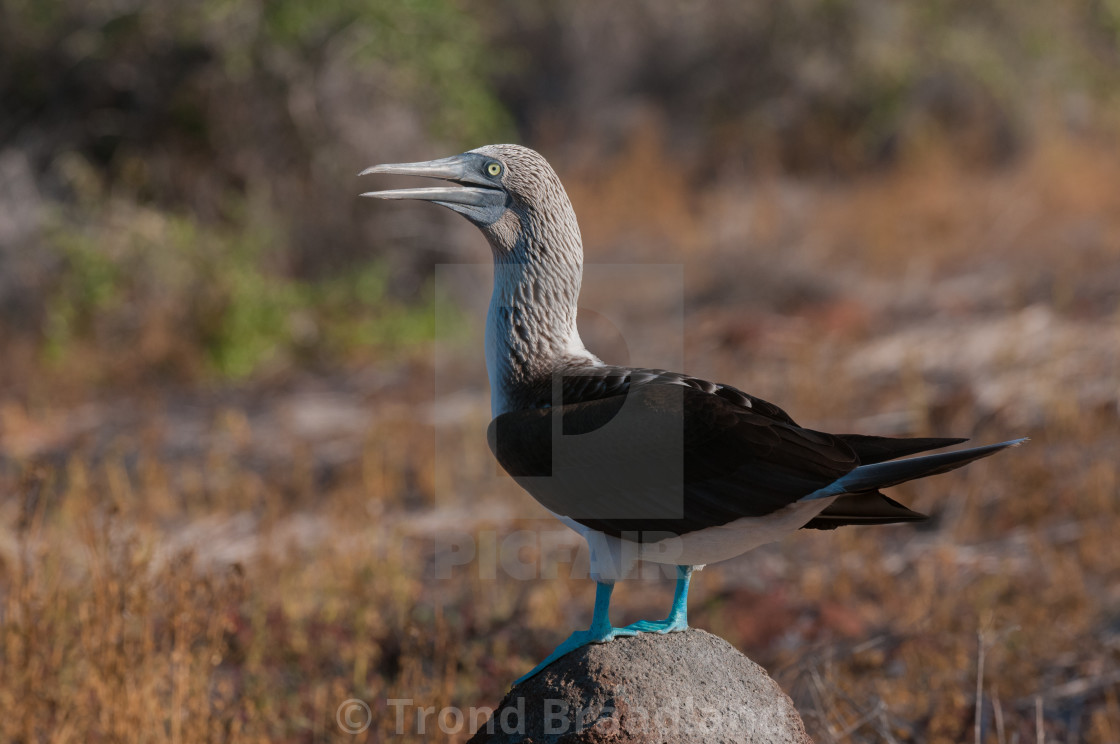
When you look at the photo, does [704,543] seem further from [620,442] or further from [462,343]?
[462,343]

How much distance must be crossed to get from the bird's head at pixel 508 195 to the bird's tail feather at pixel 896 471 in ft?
3.80

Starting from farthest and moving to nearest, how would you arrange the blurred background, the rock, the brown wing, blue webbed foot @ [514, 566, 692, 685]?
the blurred background < blue webbed foot @ [514, 566, 692, 685] < the rock < the brown wing

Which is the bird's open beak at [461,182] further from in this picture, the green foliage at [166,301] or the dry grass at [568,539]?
the green foliage at [166,301]

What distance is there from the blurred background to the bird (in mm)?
1469

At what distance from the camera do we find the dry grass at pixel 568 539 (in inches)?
175

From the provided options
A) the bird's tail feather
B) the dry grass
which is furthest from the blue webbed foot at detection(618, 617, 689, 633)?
the dry grass

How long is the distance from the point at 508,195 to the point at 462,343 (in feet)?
26.7

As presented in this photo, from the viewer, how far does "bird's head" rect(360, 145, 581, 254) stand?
3350 mm

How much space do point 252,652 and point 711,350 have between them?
19.9ft

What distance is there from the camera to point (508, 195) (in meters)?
3.40

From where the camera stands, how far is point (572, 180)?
54.2 feet

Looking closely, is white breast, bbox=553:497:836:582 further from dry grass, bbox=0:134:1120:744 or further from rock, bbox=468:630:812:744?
dry grass, bbox=0:134:1120:744

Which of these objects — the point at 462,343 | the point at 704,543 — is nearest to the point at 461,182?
the point at 704,543

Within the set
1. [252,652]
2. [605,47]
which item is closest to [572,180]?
[605,47]
